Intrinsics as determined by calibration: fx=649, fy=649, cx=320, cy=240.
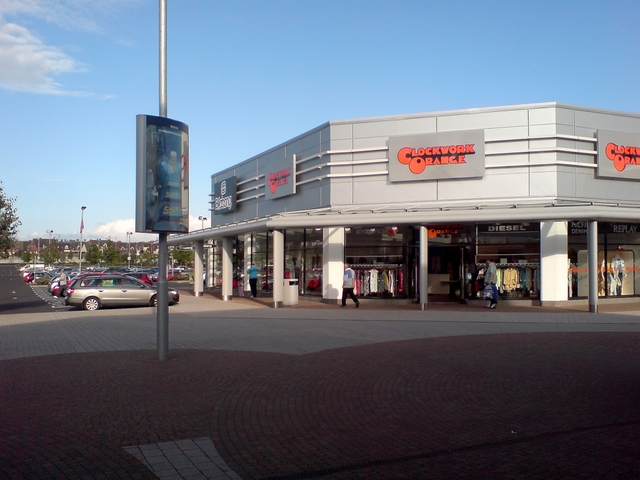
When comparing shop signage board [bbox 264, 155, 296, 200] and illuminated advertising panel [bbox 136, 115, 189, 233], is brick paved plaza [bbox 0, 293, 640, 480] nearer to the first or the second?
illuminated advertising panel [bbox 136, 115, 189, 233]

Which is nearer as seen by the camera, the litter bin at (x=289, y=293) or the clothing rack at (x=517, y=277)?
the clothing rack at (x=517, y=277)

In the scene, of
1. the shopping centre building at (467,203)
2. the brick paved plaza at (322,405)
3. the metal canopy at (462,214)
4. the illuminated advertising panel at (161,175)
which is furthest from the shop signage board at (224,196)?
A: the illuminated advertising panel at (161,175)

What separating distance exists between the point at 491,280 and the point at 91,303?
1504 cm

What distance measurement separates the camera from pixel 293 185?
28.1m

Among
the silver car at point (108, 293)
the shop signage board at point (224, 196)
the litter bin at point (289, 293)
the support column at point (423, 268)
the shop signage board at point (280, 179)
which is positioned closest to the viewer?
the support column at point (423, 268)

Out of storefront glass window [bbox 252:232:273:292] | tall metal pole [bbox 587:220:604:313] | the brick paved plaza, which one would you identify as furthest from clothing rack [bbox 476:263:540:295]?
storefront glass window [bbox 252:232:273:292]

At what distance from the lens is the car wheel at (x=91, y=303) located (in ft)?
82.2

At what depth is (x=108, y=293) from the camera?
25.4 metres

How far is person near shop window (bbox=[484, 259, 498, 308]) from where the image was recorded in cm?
2195

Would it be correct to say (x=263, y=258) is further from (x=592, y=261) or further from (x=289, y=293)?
(x=592, y=261)

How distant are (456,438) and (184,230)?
6556 millimetres

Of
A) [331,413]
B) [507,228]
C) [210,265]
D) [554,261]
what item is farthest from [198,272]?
[331,413]

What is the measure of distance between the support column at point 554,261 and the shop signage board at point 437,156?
3159 mm

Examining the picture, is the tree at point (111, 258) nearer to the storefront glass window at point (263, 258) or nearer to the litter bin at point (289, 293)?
the storefront glass window at point (263, 258)
